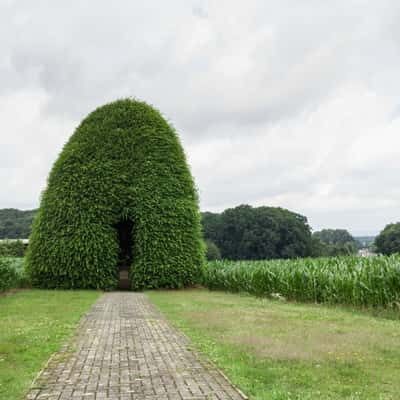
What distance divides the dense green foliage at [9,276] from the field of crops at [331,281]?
9526mm

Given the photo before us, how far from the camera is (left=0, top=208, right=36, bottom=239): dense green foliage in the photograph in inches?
2471

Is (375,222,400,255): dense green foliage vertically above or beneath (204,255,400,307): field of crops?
above

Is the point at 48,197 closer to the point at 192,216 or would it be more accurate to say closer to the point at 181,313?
the point at 192,216

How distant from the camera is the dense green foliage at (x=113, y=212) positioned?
20.8m

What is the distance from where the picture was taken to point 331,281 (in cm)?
1371

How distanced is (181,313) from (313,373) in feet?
21.1

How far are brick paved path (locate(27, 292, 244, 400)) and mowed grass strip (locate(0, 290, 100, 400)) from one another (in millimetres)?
201

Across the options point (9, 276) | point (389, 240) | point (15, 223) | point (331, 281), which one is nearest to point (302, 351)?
point (331, 281)

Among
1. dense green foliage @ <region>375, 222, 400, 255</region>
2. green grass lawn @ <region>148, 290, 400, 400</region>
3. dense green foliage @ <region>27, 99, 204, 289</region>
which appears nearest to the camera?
green grass lawn @ <region>148, 290, 400, 400</region>

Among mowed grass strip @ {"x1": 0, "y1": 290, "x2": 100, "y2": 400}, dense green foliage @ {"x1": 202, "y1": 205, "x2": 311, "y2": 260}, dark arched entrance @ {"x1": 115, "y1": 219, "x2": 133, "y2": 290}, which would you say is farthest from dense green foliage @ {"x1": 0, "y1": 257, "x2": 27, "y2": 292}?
dense green foliage @ {"x1": 202, "y1": 205, "x2": 311, "y2": 260}

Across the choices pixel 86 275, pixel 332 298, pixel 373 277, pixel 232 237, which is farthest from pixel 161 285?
pixel 232 237

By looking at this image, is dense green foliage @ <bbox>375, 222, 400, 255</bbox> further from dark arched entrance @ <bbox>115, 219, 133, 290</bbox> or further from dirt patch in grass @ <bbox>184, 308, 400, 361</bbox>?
dirt patch in grass @ <bbox>184, 308, 400, 361</bbox>

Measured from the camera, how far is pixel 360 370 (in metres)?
5.76

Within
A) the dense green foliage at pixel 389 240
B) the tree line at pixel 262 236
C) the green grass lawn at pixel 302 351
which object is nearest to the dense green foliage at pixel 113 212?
the green grass lawn at pixel 302 351
